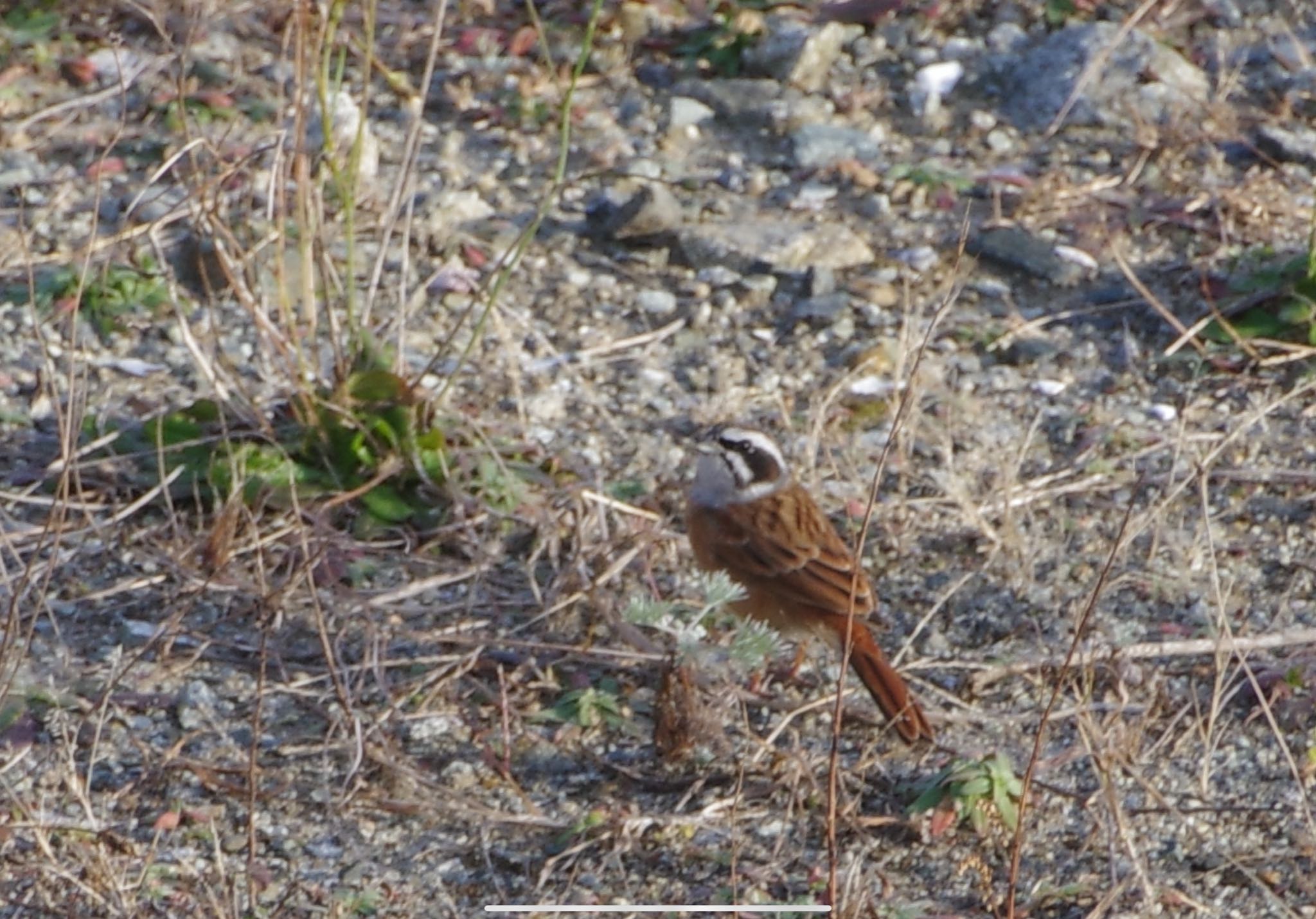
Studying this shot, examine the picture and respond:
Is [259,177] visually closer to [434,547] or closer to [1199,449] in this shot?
[434,547]

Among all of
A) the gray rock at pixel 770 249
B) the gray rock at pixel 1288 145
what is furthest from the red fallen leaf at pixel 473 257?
the gray rock at pixel 1288 145

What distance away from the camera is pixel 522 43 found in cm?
808

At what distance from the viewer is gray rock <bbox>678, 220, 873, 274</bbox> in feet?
22.8

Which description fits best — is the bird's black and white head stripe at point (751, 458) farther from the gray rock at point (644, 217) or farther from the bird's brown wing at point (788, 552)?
the gray rock at point (644, 217)

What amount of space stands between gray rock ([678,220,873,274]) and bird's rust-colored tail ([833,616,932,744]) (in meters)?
2.35

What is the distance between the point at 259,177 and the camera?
693cm

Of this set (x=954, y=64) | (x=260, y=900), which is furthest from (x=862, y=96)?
(x=260, y=900)

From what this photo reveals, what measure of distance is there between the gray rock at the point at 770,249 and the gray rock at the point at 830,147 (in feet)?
2.03

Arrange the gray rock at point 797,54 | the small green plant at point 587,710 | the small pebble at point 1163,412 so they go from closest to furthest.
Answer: the small green plant at point 587,710, the small pebble at point 1163,412, the gray rock at point 797,54

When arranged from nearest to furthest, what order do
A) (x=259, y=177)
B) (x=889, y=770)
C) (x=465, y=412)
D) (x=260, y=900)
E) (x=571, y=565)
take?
(x=260, y=900), (x=889, y=770), (x=571, y=565), (x=465, y=412), (x=259, y=177)

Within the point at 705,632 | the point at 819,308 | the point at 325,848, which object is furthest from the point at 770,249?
the point at 325,848

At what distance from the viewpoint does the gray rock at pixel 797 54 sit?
8.00m

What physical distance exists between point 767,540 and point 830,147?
2744 millimetres

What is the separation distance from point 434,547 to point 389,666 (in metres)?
0.58
